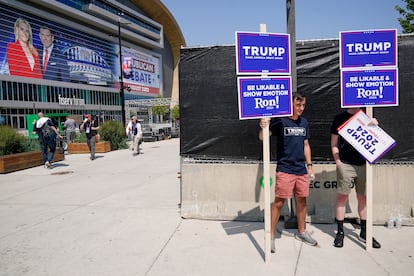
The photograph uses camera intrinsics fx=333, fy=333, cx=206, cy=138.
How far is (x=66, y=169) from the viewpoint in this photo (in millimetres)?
10844

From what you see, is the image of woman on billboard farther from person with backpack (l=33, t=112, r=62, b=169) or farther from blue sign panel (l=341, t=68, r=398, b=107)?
blue sign panel (l=341, t=68, r=398, b=107)

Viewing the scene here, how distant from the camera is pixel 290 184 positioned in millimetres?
3961

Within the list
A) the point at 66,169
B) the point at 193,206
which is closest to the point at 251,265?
the point at 193,206

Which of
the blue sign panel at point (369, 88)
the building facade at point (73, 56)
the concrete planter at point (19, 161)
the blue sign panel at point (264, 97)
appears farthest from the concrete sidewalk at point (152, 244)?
the building facade at point (73, 56)

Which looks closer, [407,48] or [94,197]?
[407,48]

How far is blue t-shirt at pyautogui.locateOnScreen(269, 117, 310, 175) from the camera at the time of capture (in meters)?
3.96

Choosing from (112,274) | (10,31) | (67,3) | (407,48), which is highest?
(67,3)

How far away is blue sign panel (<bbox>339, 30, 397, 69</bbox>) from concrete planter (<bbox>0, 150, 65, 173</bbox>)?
10.2m

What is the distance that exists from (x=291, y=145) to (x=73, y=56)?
50.0m

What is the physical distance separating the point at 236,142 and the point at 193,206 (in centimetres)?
121

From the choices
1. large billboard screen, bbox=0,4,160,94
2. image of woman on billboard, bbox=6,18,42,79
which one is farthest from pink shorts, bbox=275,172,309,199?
image of woman on billboard, bbox=6,18,42,79

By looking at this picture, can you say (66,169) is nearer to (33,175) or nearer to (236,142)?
(33,175)

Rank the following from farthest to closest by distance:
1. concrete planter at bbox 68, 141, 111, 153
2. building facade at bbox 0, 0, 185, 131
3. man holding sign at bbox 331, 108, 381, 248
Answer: building facade at bbox 0, 0, 185, 131, concrete planter at bbox 68, 141, 111, 153, man holding sign at bbox 331, 108, 381, 248

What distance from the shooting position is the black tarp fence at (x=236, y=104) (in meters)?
4.80
